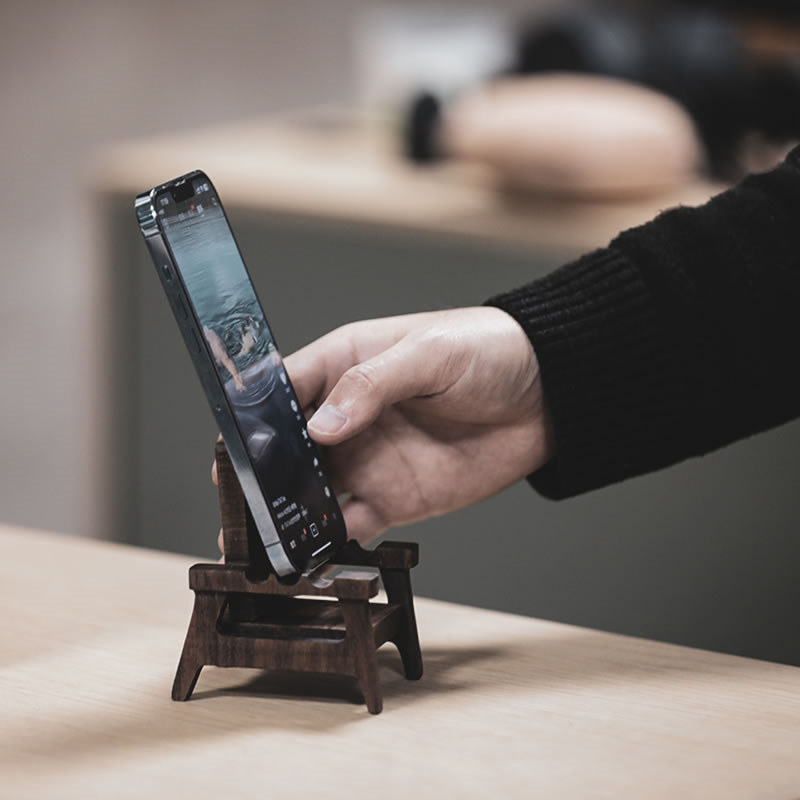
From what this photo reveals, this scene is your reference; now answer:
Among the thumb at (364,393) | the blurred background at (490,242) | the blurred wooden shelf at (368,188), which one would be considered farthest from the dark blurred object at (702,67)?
the thumb at (364,393)

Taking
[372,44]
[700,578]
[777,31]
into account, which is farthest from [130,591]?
[777,31]

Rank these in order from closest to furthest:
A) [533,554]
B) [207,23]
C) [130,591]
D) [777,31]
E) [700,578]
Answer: [130,591] → [700,578] → [533,554] → [777,31] → [207,23]

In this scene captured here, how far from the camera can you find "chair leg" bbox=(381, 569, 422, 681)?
66cm

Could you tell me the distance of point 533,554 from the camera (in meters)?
1.44

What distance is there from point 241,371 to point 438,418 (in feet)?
0.72

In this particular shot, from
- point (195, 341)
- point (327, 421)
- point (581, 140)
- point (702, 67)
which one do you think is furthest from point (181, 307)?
point (702, 67)

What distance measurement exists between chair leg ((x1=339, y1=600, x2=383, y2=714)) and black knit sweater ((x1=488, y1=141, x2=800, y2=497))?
219 millimetres

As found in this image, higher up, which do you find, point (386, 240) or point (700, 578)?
point (386, 240)

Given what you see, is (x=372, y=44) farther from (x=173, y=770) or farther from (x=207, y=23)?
(x=173, y=770)

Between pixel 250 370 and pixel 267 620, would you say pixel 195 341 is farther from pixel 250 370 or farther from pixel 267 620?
pixel 267 620

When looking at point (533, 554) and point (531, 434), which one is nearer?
point (531, 434)

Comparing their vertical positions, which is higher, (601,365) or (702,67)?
(702,67)

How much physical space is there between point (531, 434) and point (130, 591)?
0.26m

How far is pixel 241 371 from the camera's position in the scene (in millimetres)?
618
